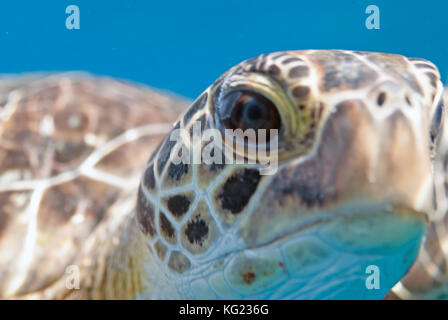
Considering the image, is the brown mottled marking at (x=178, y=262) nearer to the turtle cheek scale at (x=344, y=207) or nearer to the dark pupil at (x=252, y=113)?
the turtle cheek scale at (x=344, y=207)

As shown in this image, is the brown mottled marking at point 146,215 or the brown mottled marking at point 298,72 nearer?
the brown mottled marking at point 298,72

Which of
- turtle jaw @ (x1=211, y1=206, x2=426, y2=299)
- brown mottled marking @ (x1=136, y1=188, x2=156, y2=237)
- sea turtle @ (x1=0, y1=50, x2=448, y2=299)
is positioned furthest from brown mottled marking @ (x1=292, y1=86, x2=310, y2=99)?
brown mottled marking @ (x1=136, y1=188, x2=156, y2=237)

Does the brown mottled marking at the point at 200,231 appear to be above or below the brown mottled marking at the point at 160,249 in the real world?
above

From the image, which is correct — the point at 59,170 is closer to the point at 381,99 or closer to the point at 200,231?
the point at 200,231

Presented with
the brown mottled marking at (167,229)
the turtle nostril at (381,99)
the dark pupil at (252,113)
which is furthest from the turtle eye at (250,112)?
the brown mottled marking at (167,229)

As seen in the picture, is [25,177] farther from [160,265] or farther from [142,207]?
[160,265]

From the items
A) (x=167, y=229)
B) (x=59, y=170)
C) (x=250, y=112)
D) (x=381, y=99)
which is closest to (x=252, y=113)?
(x=250, y=112)

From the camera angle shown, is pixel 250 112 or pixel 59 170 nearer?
pixel 250 112
